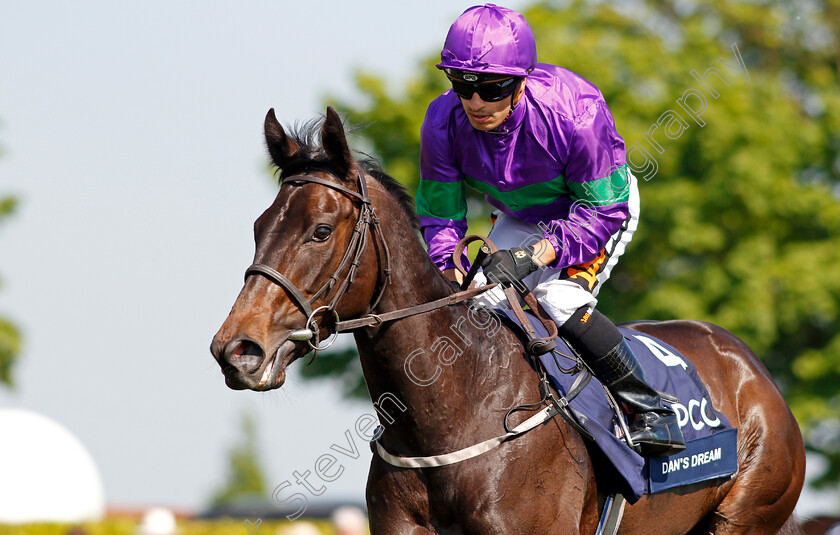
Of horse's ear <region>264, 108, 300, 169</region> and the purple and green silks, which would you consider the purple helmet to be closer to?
the purple and green silks

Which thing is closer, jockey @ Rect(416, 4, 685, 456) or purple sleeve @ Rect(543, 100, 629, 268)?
jockey @ Rect(416, 4, 685, 456)

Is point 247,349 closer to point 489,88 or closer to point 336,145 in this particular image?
point 336,145

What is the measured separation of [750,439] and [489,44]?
8.53ft

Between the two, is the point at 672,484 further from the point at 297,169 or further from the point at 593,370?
the point at 297,169

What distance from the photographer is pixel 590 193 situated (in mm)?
4406

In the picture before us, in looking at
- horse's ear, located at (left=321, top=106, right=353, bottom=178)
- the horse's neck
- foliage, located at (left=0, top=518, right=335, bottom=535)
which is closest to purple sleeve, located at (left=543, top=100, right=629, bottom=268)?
the horse's neck

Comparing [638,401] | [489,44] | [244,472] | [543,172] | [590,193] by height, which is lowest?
[244,472]

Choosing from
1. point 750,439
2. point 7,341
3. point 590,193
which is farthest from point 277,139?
point 7,341

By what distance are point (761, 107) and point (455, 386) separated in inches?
653

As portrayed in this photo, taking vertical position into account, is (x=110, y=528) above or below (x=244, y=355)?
below

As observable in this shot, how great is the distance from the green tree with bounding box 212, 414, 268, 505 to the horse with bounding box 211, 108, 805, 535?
55883mm

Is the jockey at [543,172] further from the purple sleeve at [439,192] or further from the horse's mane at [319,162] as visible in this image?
the horse's mane at [319,162]

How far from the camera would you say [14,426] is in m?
16.8

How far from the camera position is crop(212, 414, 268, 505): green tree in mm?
58531
